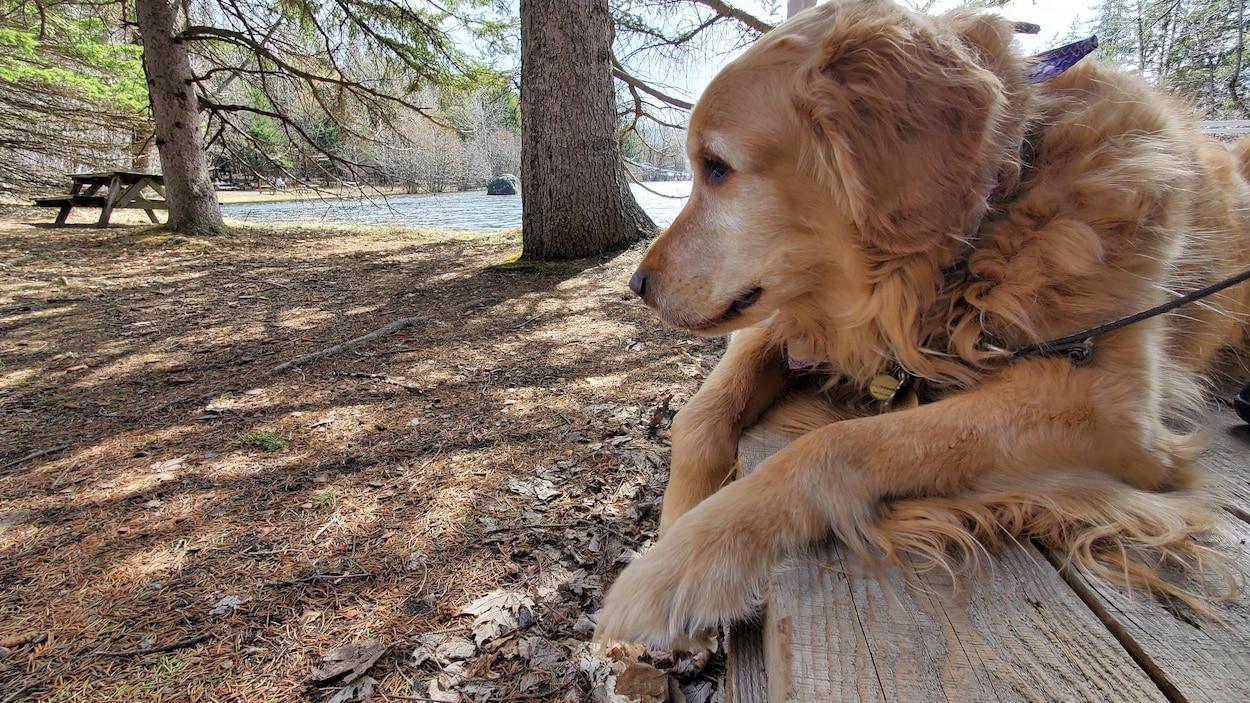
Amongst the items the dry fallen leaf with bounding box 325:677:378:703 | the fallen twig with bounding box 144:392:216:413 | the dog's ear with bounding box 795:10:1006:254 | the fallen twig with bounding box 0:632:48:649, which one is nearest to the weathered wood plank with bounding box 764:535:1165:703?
the dog's ear with bounding box 795:10:1006:254

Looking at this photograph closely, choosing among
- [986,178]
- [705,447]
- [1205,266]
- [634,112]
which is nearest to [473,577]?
[705,447]

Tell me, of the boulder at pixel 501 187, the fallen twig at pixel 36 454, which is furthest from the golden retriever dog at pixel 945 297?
the boulder at pixel 501 187

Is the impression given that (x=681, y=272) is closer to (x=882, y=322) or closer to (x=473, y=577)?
(x=882, y=322)

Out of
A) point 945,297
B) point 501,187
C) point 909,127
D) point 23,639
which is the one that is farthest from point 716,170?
point 501,187

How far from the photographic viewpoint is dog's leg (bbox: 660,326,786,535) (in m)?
1.63

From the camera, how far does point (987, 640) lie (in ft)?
2.84

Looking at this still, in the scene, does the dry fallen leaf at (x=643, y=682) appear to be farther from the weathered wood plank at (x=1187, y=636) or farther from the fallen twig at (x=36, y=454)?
the fallen twig at (x=36, y=454)

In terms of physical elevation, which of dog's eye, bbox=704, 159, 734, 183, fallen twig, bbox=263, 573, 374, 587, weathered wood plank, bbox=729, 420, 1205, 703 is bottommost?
fallen twig, bbox=263, 573, 374, 587

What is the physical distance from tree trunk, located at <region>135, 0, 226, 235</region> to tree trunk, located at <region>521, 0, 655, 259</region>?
228 inches

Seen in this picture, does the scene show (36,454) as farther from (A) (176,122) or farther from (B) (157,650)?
(A) (176,122)

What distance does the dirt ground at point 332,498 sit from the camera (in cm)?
148

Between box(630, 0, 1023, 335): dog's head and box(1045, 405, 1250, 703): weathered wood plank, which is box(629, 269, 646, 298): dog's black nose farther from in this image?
box(1045, 405, 1250, 703): weathered wood plank

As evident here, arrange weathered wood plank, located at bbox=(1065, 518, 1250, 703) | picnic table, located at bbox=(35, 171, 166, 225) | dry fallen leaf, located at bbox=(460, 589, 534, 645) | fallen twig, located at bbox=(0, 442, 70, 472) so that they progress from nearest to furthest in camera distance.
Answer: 1. weathered wood plank, located at bbox=(1065, 518, 1250, 703)
2. dry fallen leaf, located at bbox=(460, 589, 534, 645)
3. fallen twig, located at bbox=(0, 442, 70, 472)
4. picnic table, located at bbox=(35, 171, 166, 225)

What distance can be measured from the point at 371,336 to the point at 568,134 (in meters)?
2.79
